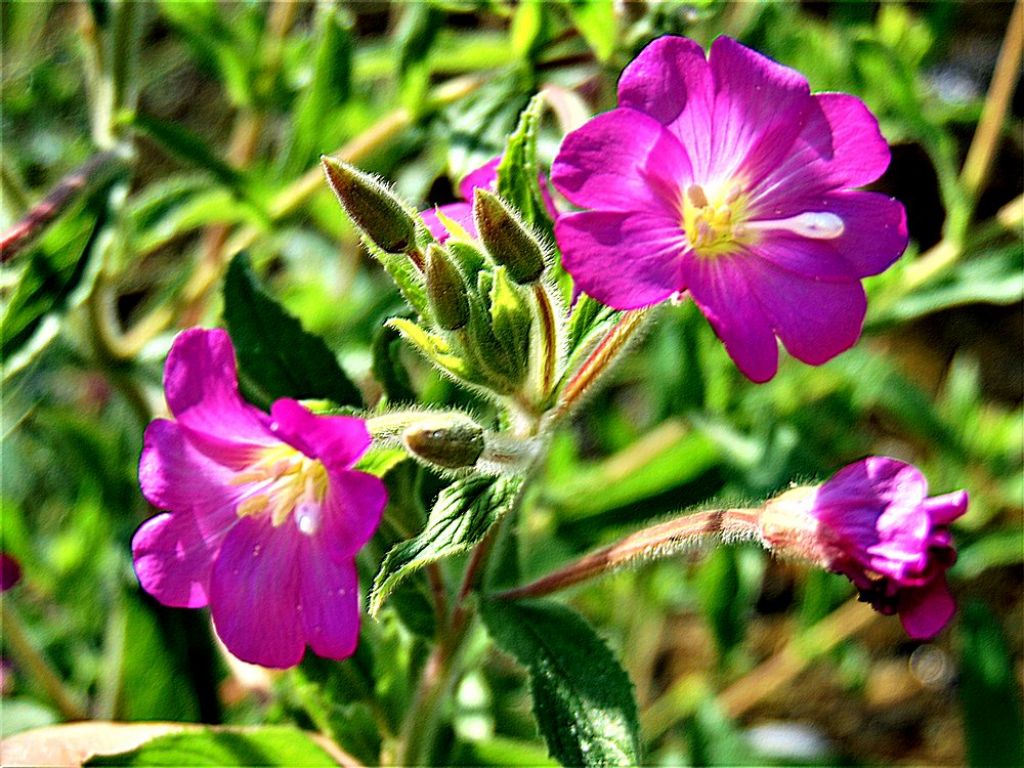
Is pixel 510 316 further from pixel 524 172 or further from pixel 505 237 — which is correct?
pixel 524 172

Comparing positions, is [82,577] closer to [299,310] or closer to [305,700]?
[299,310]

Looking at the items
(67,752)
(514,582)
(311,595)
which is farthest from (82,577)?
(311,595)

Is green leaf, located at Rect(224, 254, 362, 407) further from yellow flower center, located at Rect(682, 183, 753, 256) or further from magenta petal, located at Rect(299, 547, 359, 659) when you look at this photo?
yellow flower center, located at Rect(682, 183, 753, 256)

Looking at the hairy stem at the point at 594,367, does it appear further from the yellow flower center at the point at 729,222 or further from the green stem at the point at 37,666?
the green stem at the point at 37,666

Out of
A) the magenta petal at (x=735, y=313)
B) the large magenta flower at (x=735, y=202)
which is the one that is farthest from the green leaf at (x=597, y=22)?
the magenta petal at (x=735, y=313)

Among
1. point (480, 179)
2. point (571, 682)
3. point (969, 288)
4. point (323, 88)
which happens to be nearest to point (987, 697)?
point (969, 288)

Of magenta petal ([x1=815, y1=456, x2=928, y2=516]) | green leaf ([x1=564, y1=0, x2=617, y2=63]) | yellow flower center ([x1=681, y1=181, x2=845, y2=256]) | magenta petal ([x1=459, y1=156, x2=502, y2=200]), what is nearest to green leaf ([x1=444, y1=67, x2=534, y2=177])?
green leaf ([x1=564, y1=0, x2=617, y2=63])
